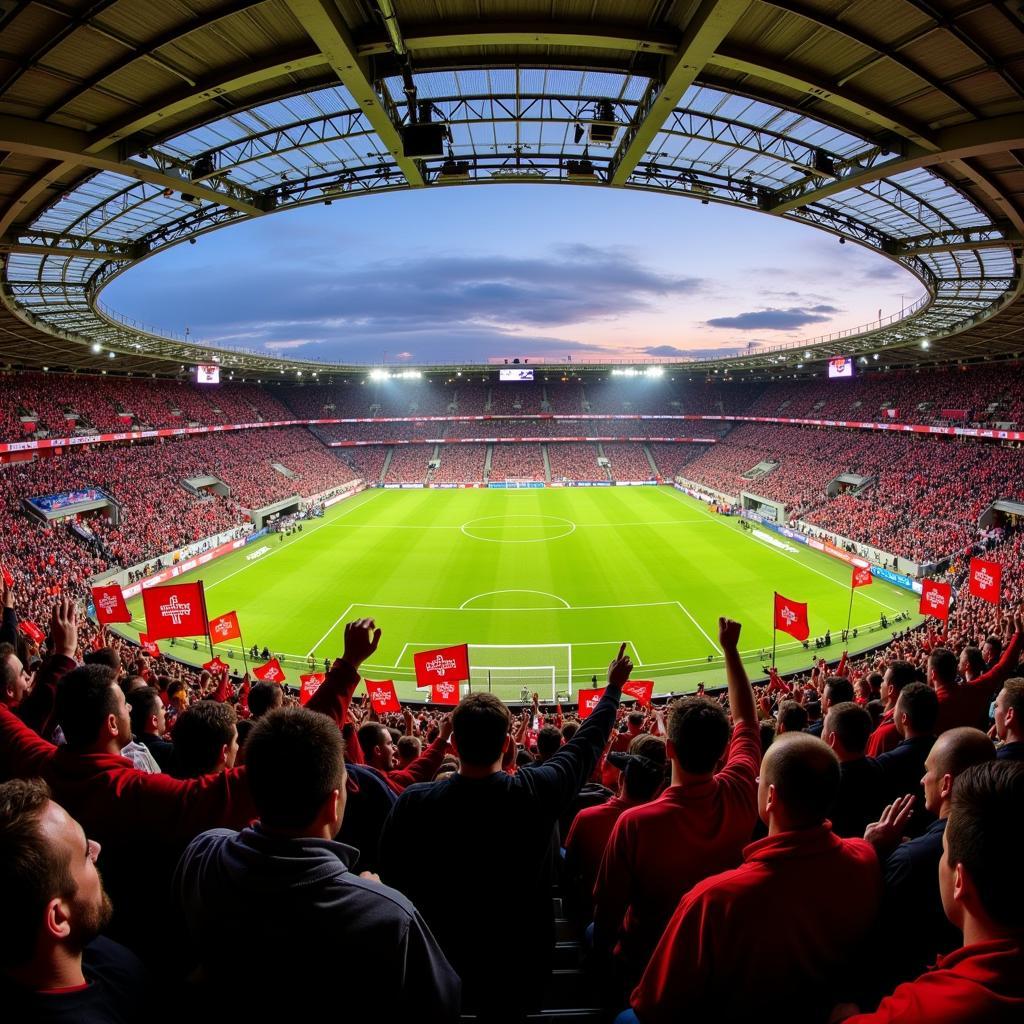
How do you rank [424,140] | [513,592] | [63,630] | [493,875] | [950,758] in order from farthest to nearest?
[513,592] → [424,140] → [63,630] → [950,758] → [493,875]

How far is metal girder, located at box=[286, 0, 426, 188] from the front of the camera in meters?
7.89

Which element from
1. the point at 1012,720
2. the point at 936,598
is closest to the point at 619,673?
the point at 1012,720

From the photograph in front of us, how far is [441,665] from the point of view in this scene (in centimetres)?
1758

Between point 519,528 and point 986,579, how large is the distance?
35.6 metres

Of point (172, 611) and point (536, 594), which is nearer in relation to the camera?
point (172, 611)

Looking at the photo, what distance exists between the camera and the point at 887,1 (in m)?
8.83

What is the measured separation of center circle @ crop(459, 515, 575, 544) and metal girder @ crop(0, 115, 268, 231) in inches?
1290

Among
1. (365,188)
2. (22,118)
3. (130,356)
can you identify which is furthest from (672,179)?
(130,356)

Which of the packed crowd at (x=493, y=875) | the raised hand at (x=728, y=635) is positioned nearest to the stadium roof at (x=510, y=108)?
the raised hand at (x=728, y=635)

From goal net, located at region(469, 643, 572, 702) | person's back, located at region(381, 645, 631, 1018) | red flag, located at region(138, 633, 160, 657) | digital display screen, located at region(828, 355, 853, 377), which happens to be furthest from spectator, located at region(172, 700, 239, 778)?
digital display screen, located at region(828, 355, 853, 377)

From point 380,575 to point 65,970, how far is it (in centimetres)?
3679

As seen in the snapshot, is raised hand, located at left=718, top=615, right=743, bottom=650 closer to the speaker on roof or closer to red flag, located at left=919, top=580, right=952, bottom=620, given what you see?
the speaker on roof

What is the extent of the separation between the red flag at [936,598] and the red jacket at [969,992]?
63.6 feet

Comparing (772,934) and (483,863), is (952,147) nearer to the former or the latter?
(772,934)
